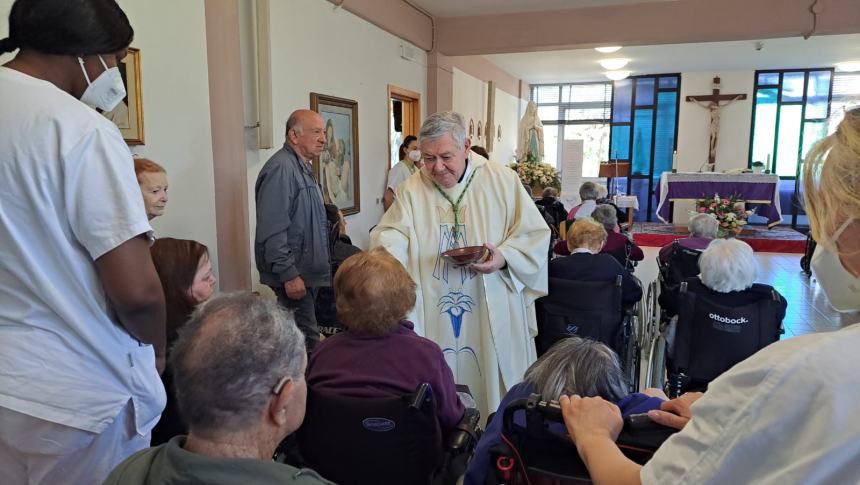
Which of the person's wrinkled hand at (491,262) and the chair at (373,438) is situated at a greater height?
the person's wrinkled hand at (491,262)

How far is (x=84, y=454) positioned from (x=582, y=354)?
105cm

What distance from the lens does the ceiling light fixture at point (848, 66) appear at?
1107 cm

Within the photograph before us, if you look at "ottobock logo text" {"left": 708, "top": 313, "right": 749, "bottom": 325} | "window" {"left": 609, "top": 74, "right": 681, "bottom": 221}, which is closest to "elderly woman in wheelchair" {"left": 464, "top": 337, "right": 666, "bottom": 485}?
"ottobock logo text" {"left": 708, "top": 313, "right": 749, "bottom": 325}

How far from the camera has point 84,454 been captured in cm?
119

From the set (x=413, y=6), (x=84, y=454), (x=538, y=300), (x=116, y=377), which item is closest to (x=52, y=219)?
(x=116, y=377)

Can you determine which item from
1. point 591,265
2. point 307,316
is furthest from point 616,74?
point 307,316

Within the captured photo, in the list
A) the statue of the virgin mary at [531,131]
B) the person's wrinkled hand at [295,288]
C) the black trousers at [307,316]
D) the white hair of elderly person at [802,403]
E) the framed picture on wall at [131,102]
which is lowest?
Result: the black trousers at [307,316]

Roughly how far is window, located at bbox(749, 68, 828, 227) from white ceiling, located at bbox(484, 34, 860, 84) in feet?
1.25

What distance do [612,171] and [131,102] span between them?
1029cm

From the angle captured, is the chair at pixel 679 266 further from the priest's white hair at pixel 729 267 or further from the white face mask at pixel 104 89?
the white face mask at pixel 104 89

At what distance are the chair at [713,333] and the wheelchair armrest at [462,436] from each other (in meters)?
1.49

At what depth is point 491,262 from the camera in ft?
7.78

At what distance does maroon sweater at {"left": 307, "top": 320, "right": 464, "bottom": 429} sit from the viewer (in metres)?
1.56

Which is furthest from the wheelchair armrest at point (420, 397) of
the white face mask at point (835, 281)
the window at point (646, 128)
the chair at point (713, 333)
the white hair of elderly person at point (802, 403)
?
the window at point (646, 128)
